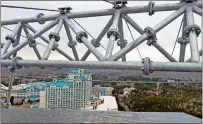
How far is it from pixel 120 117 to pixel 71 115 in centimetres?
99

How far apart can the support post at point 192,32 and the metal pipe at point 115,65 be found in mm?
177

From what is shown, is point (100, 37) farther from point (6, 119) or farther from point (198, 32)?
point (6, 119)

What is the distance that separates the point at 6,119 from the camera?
16.4ft

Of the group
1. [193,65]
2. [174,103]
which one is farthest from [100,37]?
[174,103]

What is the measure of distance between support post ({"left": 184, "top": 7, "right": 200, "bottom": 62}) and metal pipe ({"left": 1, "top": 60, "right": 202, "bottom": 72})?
18 cm

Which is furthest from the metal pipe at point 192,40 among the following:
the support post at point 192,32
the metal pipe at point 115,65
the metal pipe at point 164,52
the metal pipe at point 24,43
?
the metal pipe at point 24,43

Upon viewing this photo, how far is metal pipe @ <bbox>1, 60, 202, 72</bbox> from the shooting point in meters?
4.39

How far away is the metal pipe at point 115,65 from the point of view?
173 inches

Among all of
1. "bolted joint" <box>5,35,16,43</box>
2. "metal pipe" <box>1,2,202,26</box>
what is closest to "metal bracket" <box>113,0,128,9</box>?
"metal pipe" <box>1,2,202,26</box>

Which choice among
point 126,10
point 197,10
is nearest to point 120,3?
point 126,10

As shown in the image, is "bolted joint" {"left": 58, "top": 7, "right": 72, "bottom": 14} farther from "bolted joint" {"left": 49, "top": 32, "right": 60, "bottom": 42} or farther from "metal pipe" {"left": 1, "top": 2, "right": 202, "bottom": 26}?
"bolted joint" {"left": 49, "top": 32, "right": 60, "bottom": 42}

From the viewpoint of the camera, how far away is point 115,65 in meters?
4.84

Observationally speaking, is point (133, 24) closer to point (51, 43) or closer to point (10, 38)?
point (51, 43)

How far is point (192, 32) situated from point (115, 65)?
155cm
